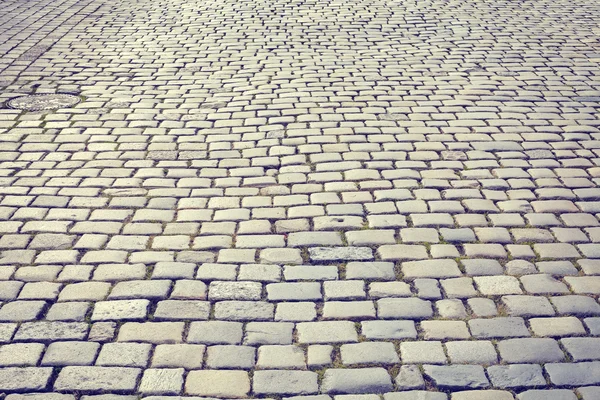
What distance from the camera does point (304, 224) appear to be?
182 inches

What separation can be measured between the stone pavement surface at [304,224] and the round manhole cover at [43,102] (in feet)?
0.48

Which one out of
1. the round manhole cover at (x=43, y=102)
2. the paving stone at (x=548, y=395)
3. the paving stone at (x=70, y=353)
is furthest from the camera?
the round manhole cover at (x=43, y=102)

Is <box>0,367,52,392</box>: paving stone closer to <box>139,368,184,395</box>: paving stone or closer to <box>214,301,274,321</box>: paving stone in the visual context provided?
<box>139,368,184,395</box>: paving stone

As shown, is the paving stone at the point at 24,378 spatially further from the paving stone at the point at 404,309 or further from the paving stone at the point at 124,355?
the paving stone at the point at 404,309

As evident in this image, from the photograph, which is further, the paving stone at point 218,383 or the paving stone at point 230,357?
the paving stone at point 230,357

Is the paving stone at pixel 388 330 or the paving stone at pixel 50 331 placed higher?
the paving stone at pixel 50 331

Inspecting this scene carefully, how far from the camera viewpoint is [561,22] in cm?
1023

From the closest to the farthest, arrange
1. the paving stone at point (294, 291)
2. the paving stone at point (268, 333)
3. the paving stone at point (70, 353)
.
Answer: the paving stone at point (70, 353) < the paving stone at point (268, 333) < the paving stone at point (294, 291)

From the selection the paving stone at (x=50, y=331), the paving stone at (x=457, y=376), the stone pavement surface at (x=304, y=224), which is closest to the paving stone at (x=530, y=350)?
the stone pavement surface at (x=304, y=224)

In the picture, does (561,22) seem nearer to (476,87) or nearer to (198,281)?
(476,87)

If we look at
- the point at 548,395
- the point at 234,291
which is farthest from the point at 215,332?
the point at 548,395

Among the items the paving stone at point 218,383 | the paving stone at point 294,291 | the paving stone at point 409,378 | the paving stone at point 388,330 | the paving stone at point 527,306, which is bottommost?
the paving stone at point 527,306

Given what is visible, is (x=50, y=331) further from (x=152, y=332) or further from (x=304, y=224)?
(x=304, y=224)

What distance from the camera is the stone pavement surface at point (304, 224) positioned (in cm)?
335
